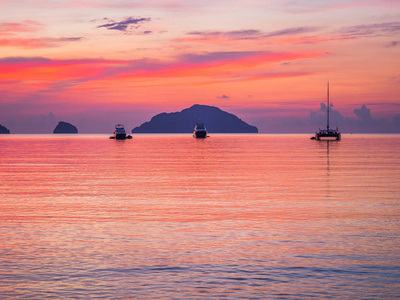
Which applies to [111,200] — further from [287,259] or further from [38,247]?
[287,259]

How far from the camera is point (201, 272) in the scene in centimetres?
1712

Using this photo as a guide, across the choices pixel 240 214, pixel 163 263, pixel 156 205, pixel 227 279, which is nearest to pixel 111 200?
pixel 156 205

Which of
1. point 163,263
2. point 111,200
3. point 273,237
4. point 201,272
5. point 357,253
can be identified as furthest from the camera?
point 111,200

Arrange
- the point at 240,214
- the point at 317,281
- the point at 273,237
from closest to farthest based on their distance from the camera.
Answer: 1. the point at 317,281
2. the point at 273,237
3. the point at 240,214

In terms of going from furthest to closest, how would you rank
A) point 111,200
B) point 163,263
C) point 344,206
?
point 111,200
point 344,206
point 163,263

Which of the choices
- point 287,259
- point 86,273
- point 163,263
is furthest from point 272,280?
point 86,273

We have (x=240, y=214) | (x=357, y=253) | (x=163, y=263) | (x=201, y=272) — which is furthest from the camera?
(x=240, y=214)

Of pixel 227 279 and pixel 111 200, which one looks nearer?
pixel 227 279

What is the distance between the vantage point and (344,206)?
32.3m

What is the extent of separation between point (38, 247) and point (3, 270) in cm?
340

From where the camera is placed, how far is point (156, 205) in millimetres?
33000

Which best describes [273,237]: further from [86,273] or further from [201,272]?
[86,273]

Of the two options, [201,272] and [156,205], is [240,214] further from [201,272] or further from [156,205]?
[201,272]

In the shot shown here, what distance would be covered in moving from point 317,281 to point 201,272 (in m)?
3.65
